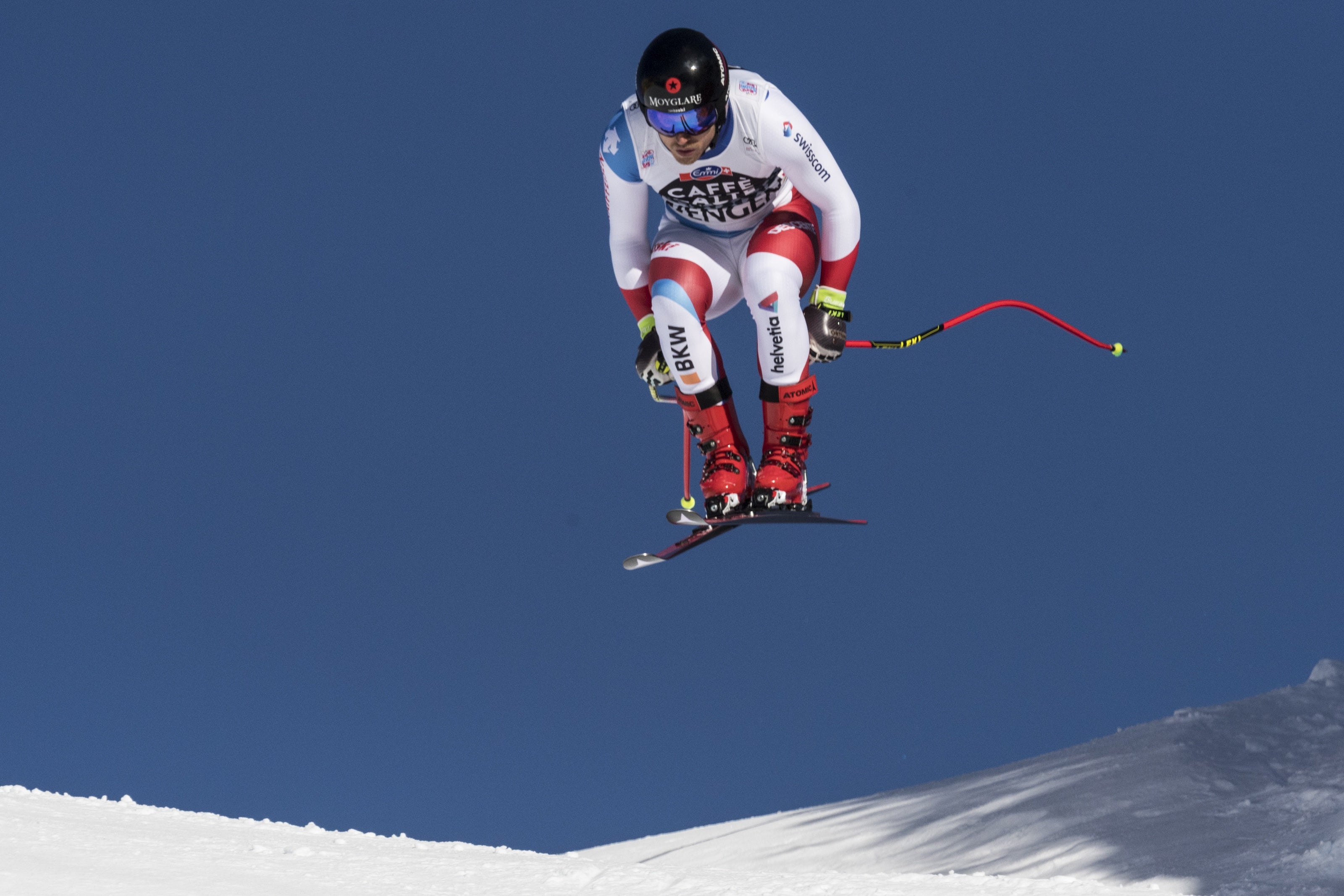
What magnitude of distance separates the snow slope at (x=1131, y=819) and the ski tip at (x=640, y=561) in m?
1.15

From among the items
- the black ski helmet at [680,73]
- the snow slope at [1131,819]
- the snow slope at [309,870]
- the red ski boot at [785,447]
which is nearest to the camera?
the snow slope at [309,870]

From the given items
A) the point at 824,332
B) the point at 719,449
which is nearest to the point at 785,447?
the point at 719,449

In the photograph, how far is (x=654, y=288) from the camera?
5262 mm

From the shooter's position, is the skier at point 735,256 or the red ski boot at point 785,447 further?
the red ski boot at point 785,447

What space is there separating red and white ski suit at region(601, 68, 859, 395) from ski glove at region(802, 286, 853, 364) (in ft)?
0.14

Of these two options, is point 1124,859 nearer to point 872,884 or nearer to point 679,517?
point 872,884

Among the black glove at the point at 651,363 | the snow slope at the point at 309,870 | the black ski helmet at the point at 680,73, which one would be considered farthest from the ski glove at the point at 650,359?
the snow slope at the point at 309,870

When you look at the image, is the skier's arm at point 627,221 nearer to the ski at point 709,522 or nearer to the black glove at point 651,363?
the black glove at point 651,363

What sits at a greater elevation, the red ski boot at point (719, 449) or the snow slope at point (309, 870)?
the red ski boot at point (719, 449)

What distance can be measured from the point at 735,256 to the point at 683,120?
67cm

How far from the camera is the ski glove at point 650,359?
5465mm

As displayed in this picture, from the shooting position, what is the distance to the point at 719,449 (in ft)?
17.7

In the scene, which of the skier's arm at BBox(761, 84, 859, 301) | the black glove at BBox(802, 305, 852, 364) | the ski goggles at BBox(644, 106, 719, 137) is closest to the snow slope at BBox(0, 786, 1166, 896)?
the black glove at BBox(802, 305, 852, 364)

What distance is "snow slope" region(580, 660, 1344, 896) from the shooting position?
650cm
